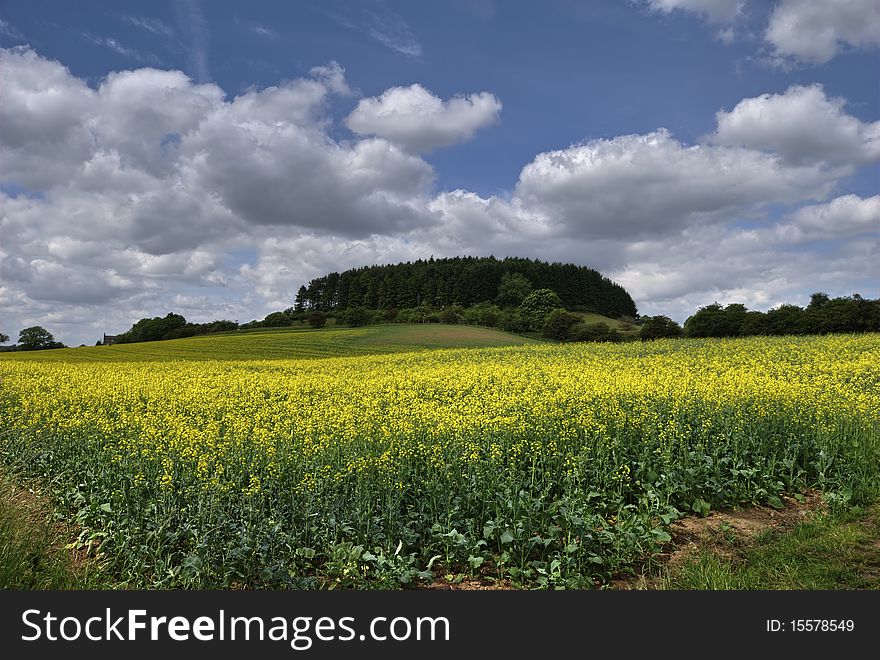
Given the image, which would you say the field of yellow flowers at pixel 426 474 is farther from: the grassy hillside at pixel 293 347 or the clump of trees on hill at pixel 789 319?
the clump of trees on hill at pixel 789 319

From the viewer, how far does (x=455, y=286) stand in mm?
117938

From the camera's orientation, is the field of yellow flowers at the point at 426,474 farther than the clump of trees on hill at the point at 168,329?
No

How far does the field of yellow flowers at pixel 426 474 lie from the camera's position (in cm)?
691

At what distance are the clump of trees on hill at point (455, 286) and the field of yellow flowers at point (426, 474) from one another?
315 feet

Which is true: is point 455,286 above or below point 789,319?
above

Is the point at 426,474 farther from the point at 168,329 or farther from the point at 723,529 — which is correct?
the point at 168,329

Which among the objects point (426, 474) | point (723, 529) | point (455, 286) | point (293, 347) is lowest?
point (723, 529)

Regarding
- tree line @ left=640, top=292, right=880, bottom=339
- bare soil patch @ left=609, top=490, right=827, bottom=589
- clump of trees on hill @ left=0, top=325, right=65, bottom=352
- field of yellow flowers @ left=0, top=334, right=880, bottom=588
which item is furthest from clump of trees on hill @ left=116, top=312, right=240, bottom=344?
bare soil patch @ left=609, top=490, right=827, bottom=589

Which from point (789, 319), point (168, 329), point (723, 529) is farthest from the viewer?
point (168, 329)

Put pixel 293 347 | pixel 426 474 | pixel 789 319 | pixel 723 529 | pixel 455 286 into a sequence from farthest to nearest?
pixel 455 286, pixel 293 347, pixel 789 319, pixel 426 474, pixel 723 529

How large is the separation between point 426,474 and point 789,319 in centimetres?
5180

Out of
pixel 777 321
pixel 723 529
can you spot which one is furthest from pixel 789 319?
pixel 723 529

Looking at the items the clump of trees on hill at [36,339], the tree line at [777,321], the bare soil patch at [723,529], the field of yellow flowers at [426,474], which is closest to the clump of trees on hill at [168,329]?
the clump of trees on hill at [36,339]

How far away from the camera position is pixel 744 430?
10977mm
